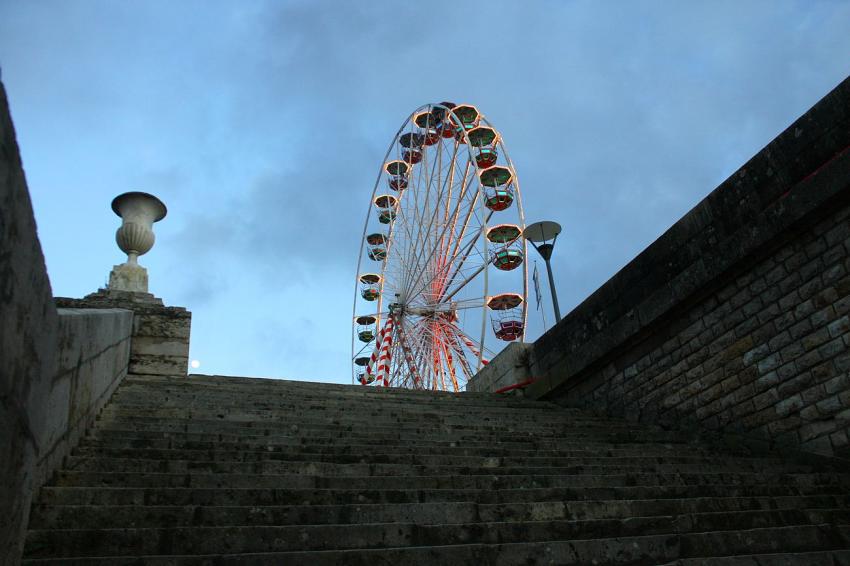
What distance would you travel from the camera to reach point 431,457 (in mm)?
4336

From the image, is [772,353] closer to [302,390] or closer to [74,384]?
[302,390]

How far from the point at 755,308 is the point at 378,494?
13.2 ft

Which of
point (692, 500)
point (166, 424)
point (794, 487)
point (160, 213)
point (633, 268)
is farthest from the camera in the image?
point (160, 213)

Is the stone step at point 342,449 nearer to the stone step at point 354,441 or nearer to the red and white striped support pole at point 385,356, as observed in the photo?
the stone step at point 354,441

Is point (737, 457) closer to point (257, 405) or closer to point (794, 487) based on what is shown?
point (794, 487)

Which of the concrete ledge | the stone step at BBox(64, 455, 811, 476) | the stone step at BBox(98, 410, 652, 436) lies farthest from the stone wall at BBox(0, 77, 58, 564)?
the concrete ledge

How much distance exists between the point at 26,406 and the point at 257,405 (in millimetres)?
3949

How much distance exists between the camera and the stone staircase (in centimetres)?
264

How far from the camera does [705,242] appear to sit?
637cm

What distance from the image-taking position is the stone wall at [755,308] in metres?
5.10

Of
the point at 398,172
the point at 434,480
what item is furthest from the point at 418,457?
the point at 398,172

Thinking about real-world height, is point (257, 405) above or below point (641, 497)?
above

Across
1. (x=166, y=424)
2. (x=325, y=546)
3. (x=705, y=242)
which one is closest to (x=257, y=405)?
(x=166, y=424)

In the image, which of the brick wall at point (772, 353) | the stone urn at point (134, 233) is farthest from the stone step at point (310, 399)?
the stone urn at point (134, 233)
